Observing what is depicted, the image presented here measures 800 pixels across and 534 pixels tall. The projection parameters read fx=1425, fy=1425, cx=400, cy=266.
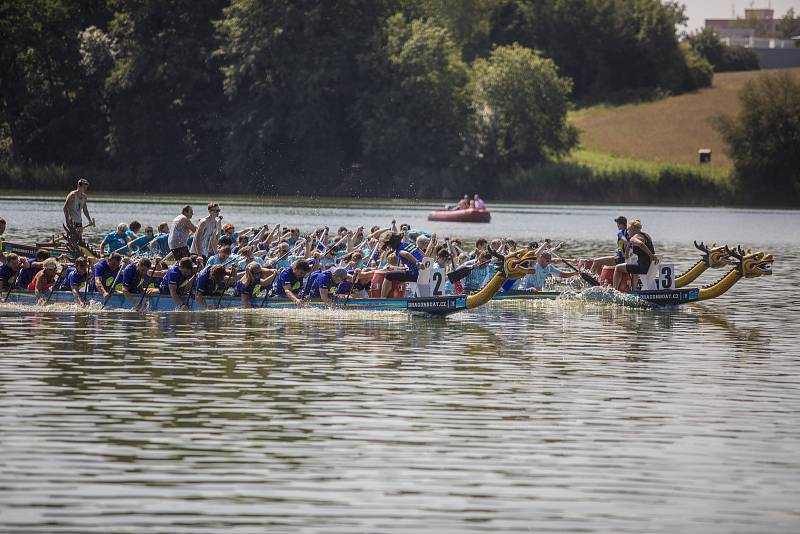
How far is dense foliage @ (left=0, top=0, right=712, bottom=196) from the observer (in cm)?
9181

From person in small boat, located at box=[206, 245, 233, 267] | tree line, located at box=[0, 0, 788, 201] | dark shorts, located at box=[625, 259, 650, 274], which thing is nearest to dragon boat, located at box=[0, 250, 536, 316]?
person in small boat, located at box=[206, 245, 233, 267]

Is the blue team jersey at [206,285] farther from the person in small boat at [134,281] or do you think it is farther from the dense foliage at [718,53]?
the dense foliage at [718,53]

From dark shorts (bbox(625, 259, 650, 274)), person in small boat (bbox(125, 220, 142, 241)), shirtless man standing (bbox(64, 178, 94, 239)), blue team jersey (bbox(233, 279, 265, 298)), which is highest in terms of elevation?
shirtless man standing (bbox(64, 178, 94, 239))

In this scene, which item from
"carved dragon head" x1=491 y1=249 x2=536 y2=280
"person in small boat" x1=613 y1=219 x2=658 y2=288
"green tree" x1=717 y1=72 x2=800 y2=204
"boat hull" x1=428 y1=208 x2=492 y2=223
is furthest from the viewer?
"green tree" x1=717 y1=72 x2=800 y2=204

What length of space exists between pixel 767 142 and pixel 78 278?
215 feet

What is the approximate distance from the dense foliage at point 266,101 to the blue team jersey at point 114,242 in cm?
6019

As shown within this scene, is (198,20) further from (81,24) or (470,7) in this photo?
(470,7)

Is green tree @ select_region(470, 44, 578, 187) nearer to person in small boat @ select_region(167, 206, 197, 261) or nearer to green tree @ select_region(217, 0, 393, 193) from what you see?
green tree @ select_region(217, 0, 393, 193)

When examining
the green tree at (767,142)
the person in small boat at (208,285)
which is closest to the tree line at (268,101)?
the green tree at (767,142)

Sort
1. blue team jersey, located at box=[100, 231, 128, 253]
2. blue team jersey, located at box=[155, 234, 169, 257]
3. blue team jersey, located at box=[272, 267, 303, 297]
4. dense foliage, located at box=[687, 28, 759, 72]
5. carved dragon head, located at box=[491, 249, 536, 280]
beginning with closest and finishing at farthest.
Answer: carved dragon head, located at box=[491, 249, 536, 280]
blue team jersey, located at box=[272, 267, 303, 297]
blue team jersey, located at box=[155, 234, 169, 257]
blue team jersey, located at box=[100, 231, 128, 253]
dense foliage, located at box=[687, 28, 759, 72]

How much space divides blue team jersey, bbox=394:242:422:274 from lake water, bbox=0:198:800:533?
1.03 metres

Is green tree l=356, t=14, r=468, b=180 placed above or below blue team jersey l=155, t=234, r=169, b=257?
above

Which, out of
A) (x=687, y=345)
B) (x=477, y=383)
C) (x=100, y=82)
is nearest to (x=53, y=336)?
(x=477, y=383)

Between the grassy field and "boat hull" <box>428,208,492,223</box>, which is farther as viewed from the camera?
the grassy field
